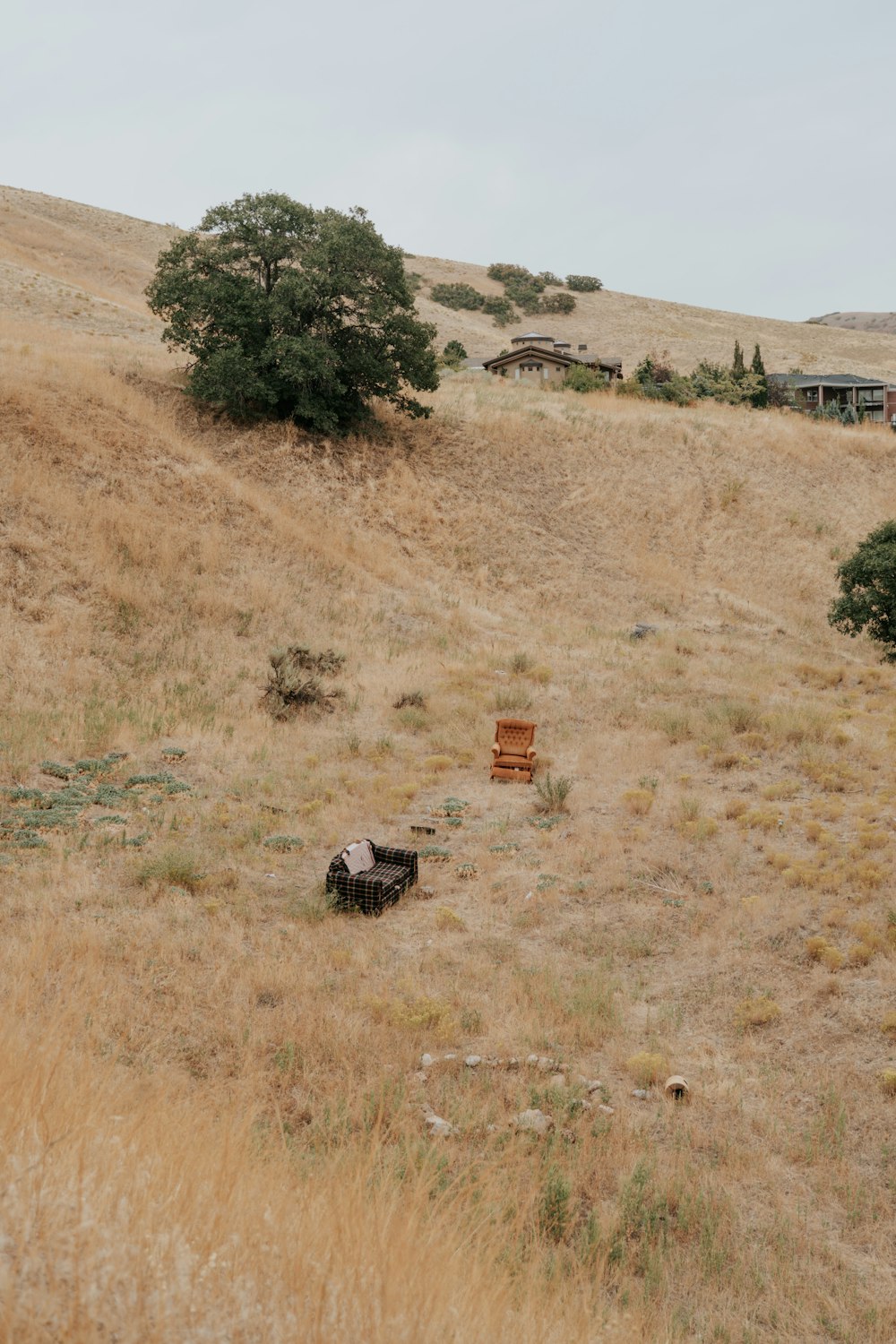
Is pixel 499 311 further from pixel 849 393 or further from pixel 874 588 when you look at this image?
pixel 874 588

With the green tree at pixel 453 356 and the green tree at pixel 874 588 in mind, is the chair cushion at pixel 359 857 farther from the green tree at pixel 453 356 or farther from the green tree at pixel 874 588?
the green tree at pixel 453 356

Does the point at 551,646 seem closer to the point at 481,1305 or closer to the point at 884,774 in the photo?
the point at 884,774

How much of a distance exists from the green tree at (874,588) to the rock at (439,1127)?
18.4 metres

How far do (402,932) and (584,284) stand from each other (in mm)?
92417

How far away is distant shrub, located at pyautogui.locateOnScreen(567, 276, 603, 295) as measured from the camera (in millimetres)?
90750

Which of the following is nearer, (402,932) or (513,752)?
(402,932)

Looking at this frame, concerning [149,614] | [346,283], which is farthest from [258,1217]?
[346,283]

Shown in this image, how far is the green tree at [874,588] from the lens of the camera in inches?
812

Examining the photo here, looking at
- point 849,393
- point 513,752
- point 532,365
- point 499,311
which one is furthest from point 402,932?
point 499,311

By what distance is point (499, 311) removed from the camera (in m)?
81.6

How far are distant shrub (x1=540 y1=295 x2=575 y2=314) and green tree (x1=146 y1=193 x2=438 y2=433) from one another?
60.3 metres

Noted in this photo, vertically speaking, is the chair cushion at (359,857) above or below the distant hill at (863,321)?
below

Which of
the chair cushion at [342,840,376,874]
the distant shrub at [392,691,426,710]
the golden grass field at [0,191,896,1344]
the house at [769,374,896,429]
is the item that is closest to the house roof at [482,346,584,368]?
the house at [769,374,896,429]

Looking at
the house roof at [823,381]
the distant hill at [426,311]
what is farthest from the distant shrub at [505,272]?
the house roof at [823,381]
